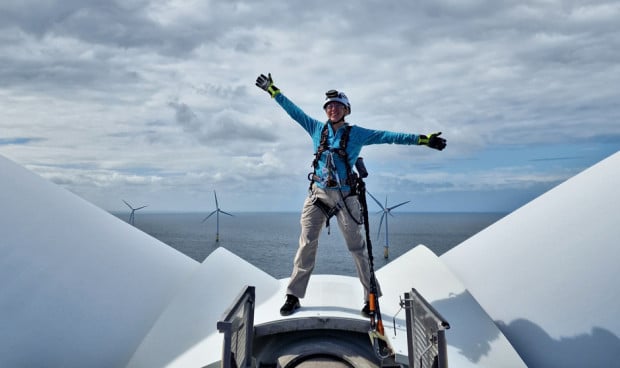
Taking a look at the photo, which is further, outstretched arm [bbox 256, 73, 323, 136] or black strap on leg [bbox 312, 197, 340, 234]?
outstretched arm [bbox 256, 73, 323, 136]

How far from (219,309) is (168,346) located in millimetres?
873

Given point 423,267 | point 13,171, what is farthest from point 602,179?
point 13,171

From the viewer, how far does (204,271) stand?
6.84 m

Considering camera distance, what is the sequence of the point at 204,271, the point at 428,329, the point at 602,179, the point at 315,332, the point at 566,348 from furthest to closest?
the point at 204,271 → the point at 602,179 → the point at 315,332 → the point at 566,348 → the point at 428,329

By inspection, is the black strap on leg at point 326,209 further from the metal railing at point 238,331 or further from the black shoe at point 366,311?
the metal railing at point 238,331

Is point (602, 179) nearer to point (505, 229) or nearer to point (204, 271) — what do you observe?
point (505, 229)

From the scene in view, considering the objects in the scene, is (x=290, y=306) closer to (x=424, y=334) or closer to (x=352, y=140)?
(x=424, y=334)

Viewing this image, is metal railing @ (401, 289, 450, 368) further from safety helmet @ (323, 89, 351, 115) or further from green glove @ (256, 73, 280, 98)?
green glove @ (256, 73, 280, 98)

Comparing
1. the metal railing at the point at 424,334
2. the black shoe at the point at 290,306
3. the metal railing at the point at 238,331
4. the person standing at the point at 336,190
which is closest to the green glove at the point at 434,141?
the person standing at the point at 336,190

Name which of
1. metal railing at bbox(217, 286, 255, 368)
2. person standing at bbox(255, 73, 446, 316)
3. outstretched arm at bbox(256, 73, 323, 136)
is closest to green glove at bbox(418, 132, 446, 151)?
person standing at bbox(255, 73, 446, 316)

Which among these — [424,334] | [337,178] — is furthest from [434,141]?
[424,334]

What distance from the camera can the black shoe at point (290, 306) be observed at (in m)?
5.86

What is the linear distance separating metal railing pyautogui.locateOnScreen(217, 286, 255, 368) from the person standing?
937 millimetres

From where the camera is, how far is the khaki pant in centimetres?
609
